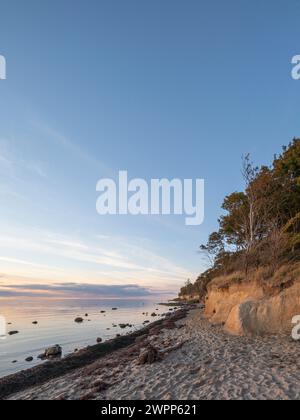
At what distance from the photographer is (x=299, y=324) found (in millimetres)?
16578

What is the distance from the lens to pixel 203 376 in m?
10.5

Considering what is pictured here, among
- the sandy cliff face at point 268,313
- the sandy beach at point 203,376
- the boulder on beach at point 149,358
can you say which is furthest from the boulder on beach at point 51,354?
the sandy cliff face at point 268,313

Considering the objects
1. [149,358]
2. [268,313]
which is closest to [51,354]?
[149,358]

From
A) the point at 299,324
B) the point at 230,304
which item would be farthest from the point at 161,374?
the point at 230,304

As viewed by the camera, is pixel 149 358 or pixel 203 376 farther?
pixel 149 358

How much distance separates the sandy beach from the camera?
8.82 metres

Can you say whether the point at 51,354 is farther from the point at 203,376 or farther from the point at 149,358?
the point at 203,376

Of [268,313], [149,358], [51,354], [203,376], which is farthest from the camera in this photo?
[51,354]

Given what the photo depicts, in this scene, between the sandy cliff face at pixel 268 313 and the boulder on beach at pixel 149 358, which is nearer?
the boulder on beach at pixel 149 358

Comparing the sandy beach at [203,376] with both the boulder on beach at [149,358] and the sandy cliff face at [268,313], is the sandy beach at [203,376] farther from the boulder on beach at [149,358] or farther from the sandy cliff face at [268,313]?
the sandy cliff face at [268,313]

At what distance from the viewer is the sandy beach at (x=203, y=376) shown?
8.82 meters

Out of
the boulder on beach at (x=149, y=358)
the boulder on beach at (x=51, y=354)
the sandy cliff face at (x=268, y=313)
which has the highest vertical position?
the sandy cliff face at (x=268, y=313)
